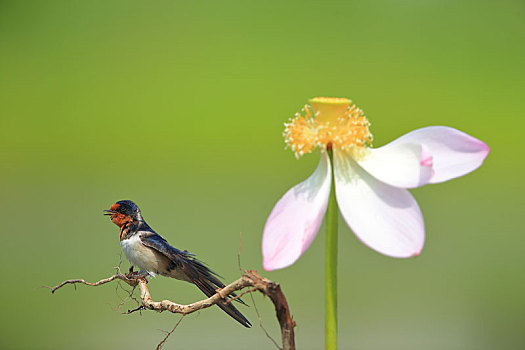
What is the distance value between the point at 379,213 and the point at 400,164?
30mm

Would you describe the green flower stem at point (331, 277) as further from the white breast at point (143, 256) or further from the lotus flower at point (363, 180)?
the white breast at point (143, 256)

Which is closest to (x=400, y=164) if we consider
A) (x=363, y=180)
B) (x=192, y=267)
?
(x=363, y=180)

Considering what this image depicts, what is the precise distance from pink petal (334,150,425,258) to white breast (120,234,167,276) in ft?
0.41

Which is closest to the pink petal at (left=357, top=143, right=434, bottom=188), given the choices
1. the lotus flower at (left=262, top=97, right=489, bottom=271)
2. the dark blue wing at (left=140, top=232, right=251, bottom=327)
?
the lotus flower at (left=262, top=97, right=489, bottom=271)

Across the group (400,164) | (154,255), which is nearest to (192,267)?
(154,255)

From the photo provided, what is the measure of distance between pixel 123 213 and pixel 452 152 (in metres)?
0.20

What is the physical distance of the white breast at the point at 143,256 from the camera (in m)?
0.32

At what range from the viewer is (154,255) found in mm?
320

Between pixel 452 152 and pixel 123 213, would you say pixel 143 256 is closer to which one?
pixel 123 213

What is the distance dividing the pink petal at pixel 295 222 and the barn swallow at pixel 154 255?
0.23ft

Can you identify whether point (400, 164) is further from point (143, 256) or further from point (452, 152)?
point (143, 256)

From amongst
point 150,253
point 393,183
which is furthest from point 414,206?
point 150,253

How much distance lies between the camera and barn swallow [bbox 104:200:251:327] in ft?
1.00

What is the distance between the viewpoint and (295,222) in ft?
0.81
